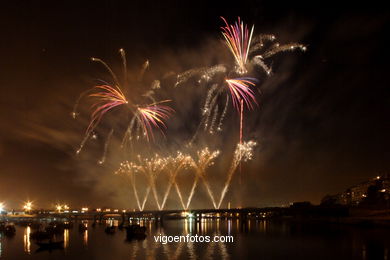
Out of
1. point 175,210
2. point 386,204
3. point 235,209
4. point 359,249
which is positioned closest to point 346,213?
point 386,204

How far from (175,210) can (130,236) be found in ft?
214

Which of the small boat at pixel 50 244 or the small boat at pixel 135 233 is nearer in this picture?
the small boat at pixel 50 244

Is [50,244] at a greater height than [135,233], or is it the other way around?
[50,244]

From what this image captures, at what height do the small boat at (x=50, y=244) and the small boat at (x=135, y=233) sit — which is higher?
the small boat at (x=50, y=244)

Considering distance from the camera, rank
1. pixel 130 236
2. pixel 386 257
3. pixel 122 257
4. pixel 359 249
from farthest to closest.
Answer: pixel 130 236, pixel 359 249, pixel 122 257, pixel 386 257

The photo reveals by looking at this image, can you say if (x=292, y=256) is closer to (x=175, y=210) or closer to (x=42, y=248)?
(x=42, y=248)

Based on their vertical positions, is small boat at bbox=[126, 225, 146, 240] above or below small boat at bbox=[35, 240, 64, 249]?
below

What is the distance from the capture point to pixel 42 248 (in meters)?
62.2

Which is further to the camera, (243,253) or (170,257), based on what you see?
(243,253)

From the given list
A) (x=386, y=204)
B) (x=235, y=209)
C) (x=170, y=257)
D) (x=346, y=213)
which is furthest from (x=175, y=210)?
(x=170, y=257)

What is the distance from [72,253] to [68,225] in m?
70.0

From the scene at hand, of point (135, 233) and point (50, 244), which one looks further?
point (135, 233)

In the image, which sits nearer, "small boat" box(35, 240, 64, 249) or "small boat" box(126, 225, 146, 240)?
"small boat" box(35, 240, 64, 249)

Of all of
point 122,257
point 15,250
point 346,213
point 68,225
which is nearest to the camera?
point 122,257
